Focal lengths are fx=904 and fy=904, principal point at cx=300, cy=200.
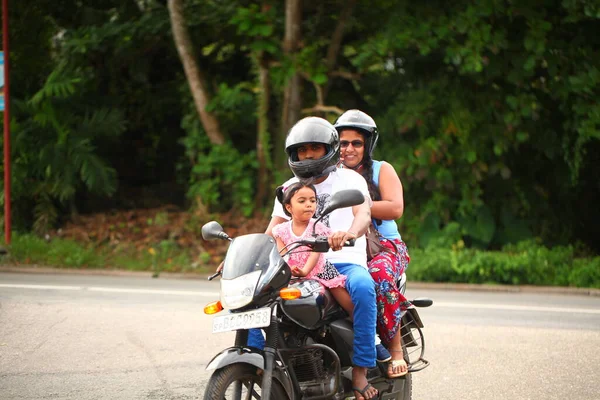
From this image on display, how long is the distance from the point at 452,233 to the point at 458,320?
13.8ft

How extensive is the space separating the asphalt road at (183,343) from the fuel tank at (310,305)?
163 centimetres

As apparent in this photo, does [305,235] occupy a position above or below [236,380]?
above

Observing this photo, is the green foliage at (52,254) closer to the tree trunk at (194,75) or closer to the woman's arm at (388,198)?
the tree trunk at (194,75)

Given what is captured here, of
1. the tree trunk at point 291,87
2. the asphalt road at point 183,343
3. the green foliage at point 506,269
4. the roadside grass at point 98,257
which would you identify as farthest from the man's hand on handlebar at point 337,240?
the tree trunk at point 291,87

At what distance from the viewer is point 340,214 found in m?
5.08

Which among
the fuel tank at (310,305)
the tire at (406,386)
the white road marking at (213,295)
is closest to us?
the fuel tank at (310,305)

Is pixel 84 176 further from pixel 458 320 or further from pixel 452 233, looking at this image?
pixel 458 320

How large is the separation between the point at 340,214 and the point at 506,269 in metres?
7.36

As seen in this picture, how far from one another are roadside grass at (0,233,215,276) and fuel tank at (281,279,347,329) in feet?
26.0

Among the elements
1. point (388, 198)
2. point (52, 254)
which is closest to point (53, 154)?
point (52, 254)

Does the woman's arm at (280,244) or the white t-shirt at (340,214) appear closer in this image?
the woman's arm at (280,244)

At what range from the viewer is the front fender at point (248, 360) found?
171 inches

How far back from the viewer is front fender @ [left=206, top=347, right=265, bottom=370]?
434 centimetres

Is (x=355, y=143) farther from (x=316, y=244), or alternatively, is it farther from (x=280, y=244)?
(x=316, y=244)
